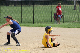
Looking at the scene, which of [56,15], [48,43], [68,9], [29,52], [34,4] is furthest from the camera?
[68,9]

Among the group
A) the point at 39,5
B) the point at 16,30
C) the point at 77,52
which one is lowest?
the point at 77,52

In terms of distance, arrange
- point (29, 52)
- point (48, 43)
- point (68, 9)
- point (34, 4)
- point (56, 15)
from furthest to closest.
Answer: point (68, 9)
point (34, 4)
point (56, 15)
point (48, 43)
point (29, 52)

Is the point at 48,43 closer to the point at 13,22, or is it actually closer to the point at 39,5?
the point at 13,22

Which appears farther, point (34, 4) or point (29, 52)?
point (34, 4)

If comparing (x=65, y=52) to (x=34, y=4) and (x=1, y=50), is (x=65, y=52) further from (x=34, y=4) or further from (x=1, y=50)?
(x=34, y=4)

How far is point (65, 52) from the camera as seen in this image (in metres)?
8.06

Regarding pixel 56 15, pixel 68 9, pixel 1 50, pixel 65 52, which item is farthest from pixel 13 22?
pixel 68 9

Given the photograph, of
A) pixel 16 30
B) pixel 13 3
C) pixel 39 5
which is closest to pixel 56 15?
pixel 39 5

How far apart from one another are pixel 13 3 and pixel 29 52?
12202mm

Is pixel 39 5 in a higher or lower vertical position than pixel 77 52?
higher

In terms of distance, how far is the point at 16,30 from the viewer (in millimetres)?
9539

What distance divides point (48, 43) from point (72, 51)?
1.07m

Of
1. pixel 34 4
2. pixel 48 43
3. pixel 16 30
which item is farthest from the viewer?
pixel 34 4

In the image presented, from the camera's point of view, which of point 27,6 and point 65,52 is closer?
point 65,52
